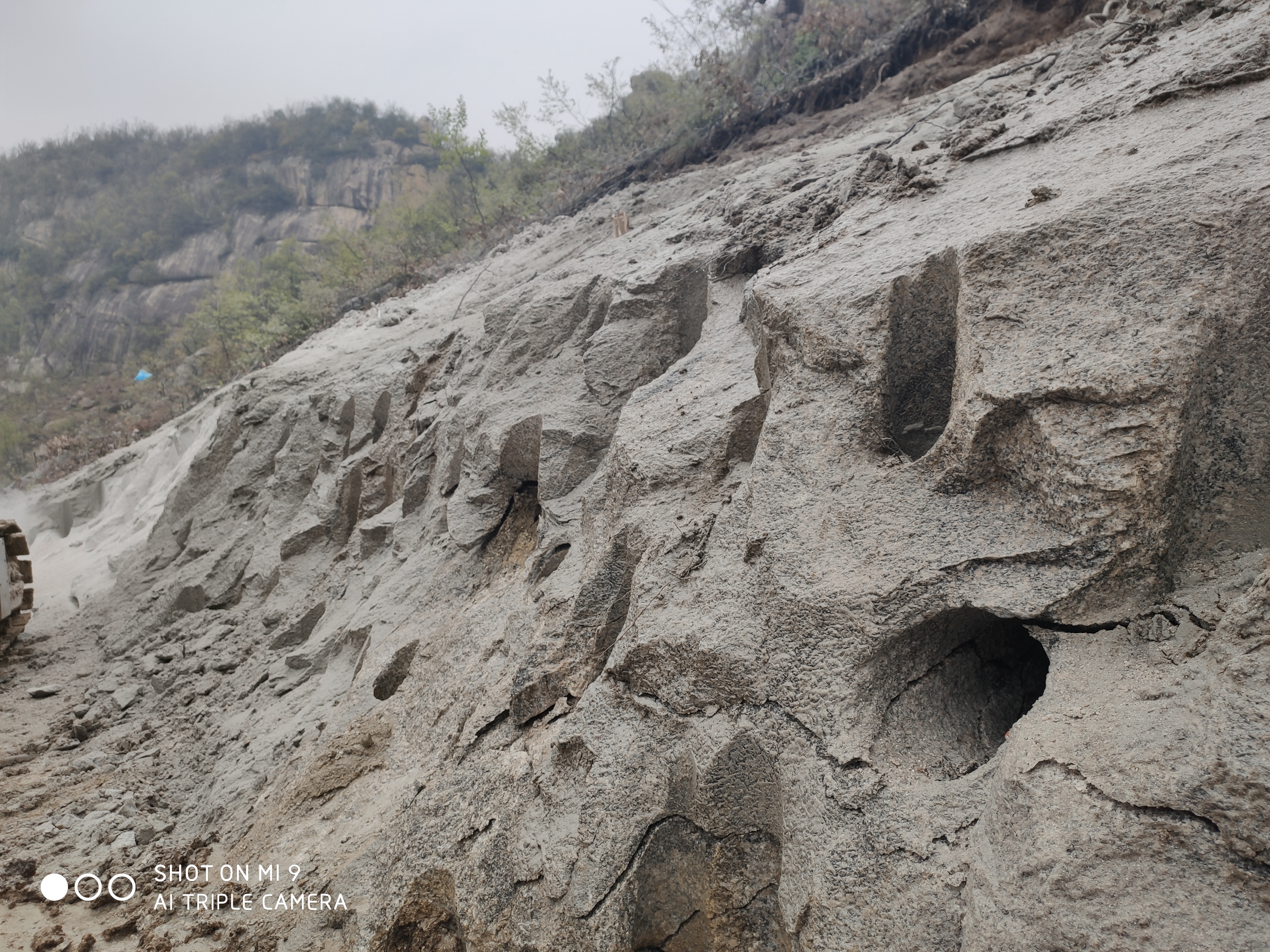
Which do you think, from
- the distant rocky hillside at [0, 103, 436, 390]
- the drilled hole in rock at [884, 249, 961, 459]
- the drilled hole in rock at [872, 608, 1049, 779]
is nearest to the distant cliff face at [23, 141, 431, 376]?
the distant rocky hillside at [0, 103, 436, 390]

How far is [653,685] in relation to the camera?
2.29 metres

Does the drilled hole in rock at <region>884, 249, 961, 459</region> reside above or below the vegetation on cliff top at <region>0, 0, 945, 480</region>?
below

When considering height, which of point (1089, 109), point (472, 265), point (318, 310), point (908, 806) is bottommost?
point (908, 806)

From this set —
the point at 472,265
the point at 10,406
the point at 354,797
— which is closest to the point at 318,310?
the point at 472,265

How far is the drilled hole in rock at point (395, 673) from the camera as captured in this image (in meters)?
3.82

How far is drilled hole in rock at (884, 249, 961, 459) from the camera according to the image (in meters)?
2.31

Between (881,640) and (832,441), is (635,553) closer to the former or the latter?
(832,441)

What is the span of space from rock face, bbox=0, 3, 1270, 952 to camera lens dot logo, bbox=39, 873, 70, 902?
141mm

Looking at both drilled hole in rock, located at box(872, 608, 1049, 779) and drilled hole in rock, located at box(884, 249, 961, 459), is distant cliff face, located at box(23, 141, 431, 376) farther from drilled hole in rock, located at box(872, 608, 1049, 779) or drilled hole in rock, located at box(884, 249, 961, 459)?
drilled hole in rock, located at box(872, 608, 1049, 779)

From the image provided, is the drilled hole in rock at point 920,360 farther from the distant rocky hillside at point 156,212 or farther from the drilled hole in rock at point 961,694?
the distant rocky hillside at point 156,212

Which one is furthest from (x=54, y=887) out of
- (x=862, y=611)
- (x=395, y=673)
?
(x=862, y=611)

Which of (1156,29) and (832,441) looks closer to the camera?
(832,441)

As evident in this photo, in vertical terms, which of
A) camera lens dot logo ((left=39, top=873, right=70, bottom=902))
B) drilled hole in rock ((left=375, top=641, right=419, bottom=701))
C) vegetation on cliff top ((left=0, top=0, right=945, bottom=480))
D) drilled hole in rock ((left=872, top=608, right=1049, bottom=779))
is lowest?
drilled hole in rock ((left=872, top=608, right=1049, bottom=779))

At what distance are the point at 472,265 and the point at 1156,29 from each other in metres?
8.07
